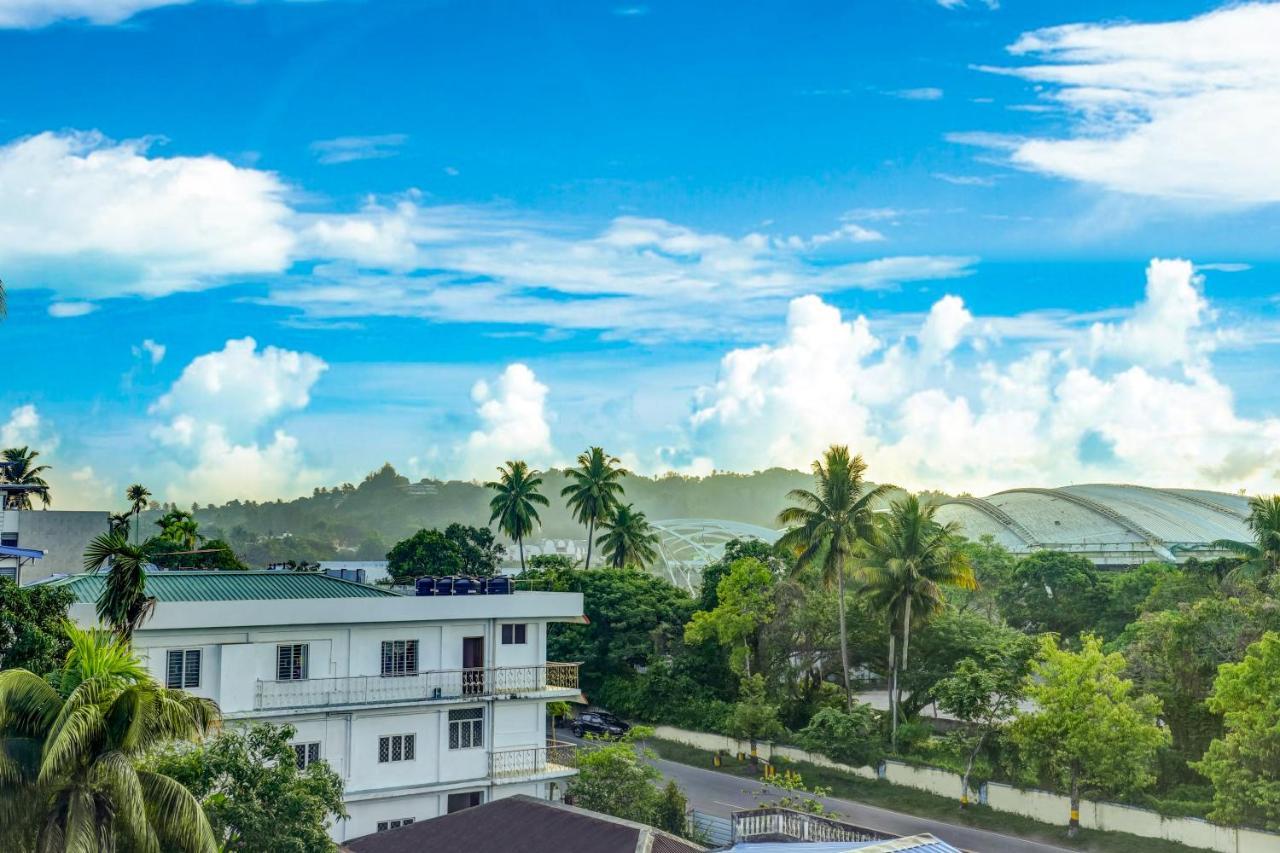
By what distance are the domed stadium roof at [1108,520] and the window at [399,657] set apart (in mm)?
69640

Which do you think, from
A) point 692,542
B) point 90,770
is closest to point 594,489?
point 692,542

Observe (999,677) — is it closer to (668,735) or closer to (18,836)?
(668,735)

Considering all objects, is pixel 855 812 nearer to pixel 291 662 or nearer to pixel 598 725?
pixel 598 725

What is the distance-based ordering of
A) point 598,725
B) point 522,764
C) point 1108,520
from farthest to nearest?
1. point 1108,520
2. point 598,725
3. point 522,764

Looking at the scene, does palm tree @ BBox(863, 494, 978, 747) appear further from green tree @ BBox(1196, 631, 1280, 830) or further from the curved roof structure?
the curved roof structure

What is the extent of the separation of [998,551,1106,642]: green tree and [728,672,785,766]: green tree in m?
25.0

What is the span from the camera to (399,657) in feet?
121

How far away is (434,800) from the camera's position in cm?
3662

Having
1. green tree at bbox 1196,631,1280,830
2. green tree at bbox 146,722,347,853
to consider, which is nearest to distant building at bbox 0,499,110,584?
green tree at bbox 146,722,347,853

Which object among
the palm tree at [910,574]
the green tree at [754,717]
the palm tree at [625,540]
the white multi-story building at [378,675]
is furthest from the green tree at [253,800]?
the palm tree at [625,540]

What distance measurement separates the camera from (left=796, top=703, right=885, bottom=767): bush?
51844 millimetres

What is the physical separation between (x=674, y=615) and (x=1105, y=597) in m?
26.7

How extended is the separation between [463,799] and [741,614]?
24744 mm

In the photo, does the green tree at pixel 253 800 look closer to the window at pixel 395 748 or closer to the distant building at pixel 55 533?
the window at pixel 395 748
